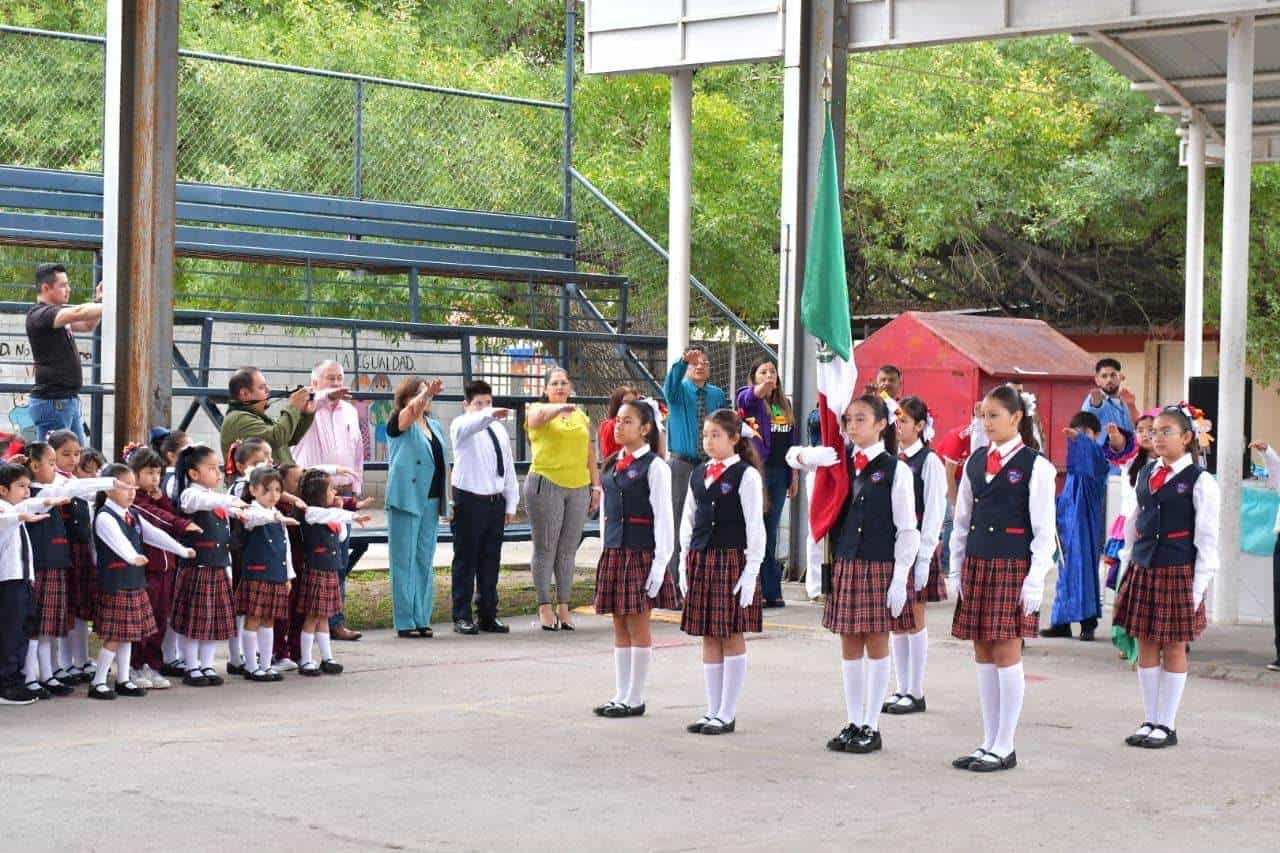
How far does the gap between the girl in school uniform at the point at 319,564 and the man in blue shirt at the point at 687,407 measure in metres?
3.47

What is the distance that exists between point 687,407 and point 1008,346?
10.1 m

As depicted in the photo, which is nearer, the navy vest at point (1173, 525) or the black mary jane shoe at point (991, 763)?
the black mary jane shoe at point (991, 763)

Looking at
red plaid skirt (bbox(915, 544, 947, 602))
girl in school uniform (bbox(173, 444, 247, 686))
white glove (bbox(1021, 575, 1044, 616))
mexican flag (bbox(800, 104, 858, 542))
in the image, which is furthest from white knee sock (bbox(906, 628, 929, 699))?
girl in school uniform (bbox(173, 444, 247, 686))

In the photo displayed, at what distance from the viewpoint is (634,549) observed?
985cm

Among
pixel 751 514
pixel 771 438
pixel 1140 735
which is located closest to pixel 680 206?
pixel 771 438

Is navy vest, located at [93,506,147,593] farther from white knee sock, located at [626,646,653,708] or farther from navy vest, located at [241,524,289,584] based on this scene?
white knee sock, located at [626,646,653,708]

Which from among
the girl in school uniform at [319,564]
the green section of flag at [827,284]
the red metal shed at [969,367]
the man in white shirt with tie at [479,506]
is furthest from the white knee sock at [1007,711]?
the red metal shed at [969,367]

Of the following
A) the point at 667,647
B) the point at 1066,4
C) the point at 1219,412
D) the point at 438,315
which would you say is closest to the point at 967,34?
the point at 1066,4

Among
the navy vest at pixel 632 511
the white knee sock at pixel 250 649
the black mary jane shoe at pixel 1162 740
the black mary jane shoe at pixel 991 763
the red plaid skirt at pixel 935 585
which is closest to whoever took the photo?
the black mary jane shoe at pixel 991 763

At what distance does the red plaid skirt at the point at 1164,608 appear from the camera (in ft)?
30.2

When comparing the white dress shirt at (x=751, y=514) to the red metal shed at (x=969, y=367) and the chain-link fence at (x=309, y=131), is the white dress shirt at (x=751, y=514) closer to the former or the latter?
the chain-link fence at (x=309, y=131)

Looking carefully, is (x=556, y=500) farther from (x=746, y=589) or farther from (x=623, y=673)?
(x=746, y=589)

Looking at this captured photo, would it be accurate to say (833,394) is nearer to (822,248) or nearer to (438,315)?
(822,248)

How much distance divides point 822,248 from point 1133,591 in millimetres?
3127
